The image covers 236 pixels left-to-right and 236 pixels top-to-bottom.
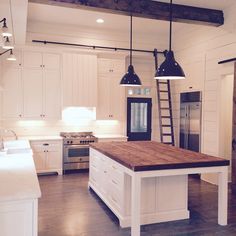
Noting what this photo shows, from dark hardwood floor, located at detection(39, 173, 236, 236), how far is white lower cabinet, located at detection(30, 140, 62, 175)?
0.86 meters

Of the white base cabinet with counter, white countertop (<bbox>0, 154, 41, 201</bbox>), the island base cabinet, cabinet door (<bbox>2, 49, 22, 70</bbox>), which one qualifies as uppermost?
cabinet door (<bbox>2, 49, 22, 70</bbox>)

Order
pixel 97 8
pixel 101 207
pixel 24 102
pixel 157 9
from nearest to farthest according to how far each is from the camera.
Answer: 1. pixel 101 207
2. pixel 97 8
3. pixel 157 9
4. pixel 24 102

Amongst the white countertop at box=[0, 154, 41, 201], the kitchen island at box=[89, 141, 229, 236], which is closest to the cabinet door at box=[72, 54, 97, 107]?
the kitchen island at box=[89, 141, 229, 236]

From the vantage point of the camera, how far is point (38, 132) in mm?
6672

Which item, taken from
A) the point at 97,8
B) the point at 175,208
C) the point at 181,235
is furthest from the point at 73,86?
the point at 181,235

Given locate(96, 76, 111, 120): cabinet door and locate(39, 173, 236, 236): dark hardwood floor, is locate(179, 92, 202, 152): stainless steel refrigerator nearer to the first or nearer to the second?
locate(39, 173, 236, 236): dark hardwood floor

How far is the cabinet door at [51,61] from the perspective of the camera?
648 cm

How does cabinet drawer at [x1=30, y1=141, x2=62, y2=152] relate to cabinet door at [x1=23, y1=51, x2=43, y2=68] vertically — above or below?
below

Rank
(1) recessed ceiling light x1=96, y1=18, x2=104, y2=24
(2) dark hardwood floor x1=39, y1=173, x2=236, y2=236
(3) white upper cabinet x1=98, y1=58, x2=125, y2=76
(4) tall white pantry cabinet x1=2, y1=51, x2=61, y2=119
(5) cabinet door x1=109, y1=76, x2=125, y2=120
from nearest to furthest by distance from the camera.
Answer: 1. (2) dark hardwood floor x1=39, y1=173, x2=236, y2=236
2. (1) recessed ceiling light x1=96, y1=18, x2=104, y2=24
3. (4) tall white pantry cabinet x1=2, y1=51, x2=61, y2=119
4. (3) white upper cabinet x1=98, y1=58, x2=125, y2=76
5. (5) cabinet door x1=109, y1=76, x2=125, y2=120

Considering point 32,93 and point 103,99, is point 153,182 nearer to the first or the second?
point 103,99

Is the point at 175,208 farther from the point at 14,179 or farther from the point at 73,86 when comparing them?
the point at 73,86

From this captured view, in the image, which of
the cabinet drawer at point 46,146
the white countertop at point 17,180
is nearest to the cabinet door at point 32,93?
the cabinet drawer at point 46,146

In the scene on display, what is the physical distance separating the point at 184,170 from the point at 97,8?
2.97 meters

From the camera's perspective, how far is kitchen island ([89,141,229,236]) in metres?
3.21
